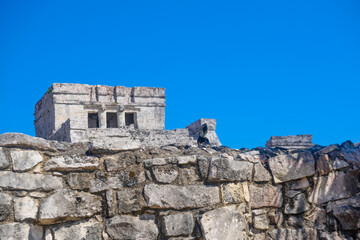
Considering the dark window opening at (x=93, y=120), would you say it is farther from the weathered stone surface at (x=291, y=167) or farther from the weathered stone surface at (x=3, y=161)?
the weathered stone surface at (x=3, y=161)

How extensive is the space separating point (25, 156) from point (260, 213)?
2274mm

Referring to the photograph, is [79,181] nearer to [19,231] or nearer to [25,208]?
[25,208]

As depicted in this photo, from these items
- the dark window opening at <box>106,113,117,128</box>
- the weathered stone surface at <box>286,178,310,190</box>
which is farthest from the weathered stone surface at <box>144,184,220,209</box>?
the dark window opening at <box>106,113,117,128</box>

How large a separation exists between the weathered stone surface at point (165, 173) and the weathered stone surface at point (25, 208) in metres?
1.06

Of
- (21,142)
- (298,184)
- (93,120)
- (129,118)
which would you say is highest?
(129,118)

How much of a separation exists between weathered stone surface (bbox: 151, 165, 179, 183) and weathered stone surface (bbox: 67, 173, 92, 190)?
1.95 feet

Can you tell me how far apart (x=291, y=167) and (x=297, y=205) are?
379mm

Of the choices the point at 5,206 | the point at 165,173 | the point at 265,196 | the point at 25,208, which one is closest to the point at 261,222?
the point at 265,196

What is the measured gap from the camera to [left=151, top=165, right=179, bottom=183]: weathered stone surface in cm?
401

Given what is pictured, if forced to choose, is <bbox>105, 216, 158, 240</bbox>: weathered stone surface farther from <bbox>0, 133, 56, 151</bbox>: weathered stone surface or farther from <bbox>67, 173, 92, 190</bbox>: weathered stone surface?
<bbox>0, 133, 56, 151</bbox>: weathered stone surface

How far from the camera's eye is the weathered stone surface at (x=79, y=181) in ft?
12.3

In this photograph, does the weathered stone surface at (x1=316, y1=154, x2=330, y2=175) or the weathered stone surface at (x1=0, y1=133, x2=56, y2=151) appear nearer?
Result: the weathered stone surface at (x1=0, y1=133, x2=56, y2=151)

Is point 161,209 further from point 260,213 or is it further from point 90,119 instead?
point 90,119

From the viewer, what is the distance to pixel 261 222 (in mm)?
4340
